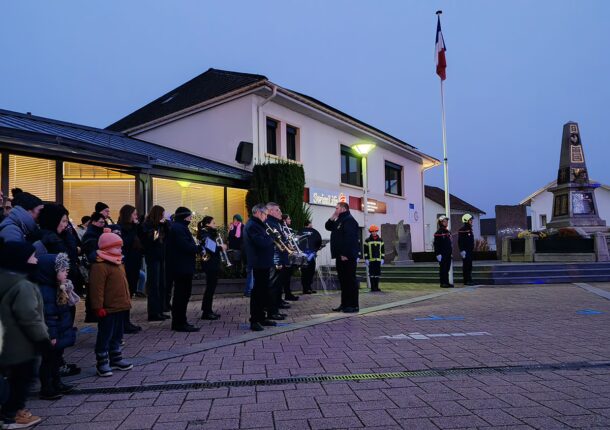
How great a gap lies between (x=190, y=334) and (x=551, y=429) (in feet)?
17.4

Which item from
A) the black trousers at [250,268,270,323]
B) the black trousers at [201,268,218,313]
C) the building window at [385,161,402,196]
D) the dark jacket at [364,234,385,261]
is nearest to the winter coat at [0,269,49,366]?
the black trousers at [250,268,270,323]

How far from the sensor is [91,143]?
42.0ft

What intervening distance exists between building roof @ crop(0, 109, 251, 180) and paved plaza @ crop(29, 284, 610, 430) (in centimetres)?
502

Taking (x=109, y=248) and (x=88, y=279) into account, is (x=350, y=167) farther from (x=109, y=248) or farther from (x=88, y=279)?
(x=109, y=248)

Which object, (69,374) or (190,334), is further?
(190,334)

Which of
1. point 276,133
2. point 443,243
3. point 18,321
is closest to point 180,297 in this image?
point 18,321

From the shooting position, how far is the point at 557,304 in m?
11.0

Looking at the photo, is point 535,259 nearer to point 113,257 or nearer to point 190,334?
point 190,334

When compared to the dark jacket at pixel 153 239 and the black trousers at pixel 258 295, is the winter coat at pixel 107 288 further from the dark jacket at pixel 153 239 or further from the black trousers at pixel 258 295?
the dark jacket at pixel 153 239

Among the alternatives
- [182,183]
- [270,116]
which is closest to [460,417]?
[182,183]

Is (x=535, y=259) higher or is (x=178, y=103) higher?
(x=178, y=103)

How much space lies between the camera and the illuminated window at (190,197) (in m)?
16.0

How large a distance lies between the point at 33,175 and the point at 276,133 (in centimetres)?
985

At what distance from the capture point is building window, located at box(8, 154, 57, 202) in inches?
458
